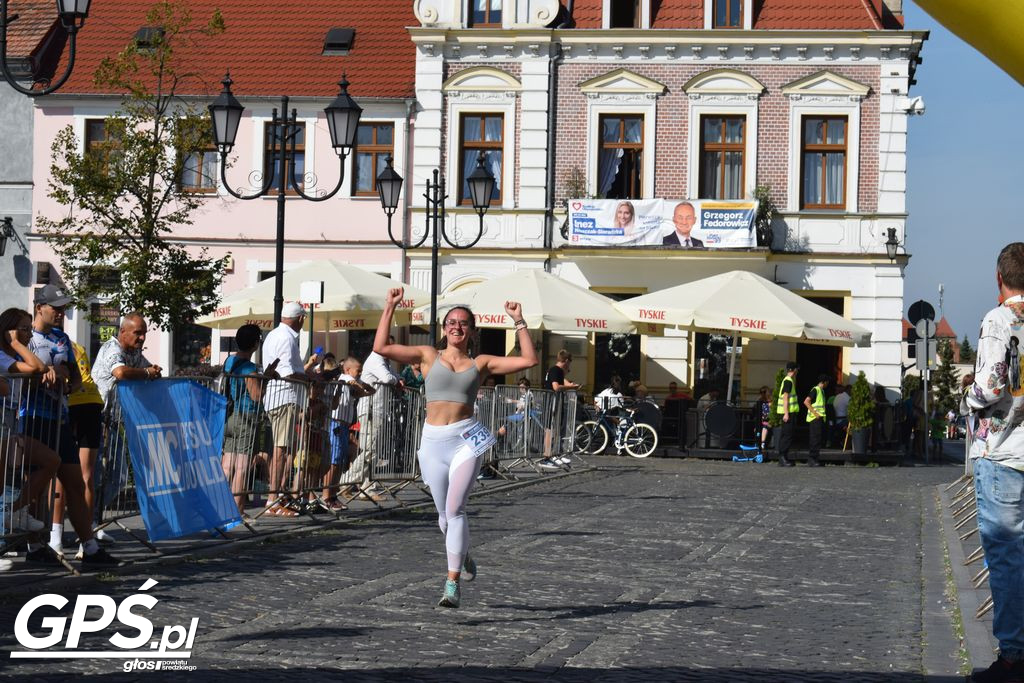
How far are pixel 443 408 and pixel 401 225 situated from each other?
25825mm

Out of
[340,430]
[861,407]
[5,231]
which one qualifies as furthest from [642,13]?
[340,430]

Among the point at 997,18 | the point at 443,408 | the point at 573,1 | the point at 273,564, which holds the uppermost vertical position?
the point at 573,1

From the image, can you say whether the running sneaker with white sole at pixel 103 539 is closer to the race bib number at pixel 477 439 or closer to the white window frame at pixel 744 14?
the race bib number at pixel 477 439

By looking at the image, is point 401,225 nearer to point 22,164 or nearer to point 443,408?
point 22,164

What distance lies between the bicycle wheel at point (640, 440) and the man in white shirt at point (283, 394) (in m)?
15.1

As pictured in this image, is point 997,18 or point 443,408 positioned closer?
point 997,18

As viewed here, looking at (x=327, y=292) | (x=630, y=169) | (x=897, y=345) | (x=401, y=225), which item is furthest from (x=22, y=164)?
(x=897, y=345)

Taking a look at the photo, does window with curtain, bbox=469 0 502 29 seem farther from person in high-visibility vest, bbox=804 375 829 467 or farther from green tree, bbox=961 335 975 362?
green tree, bbox=961 335 975 362

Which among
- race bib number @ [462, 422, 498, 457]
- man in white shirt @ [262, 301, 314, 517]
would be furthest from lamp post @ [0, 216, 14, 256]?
race bib number @ [462, 422, 498, 457]

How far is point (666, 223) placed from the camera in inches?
1296

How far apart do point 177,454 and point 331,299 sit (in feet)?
51.8

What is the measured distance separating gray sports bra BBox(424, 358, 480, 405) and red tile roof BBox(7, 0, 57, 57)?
95.2 feet

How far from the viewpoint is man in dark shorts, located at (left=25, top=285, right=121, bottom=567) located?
1009 cm

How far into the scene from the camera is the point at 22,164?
3581 cm
